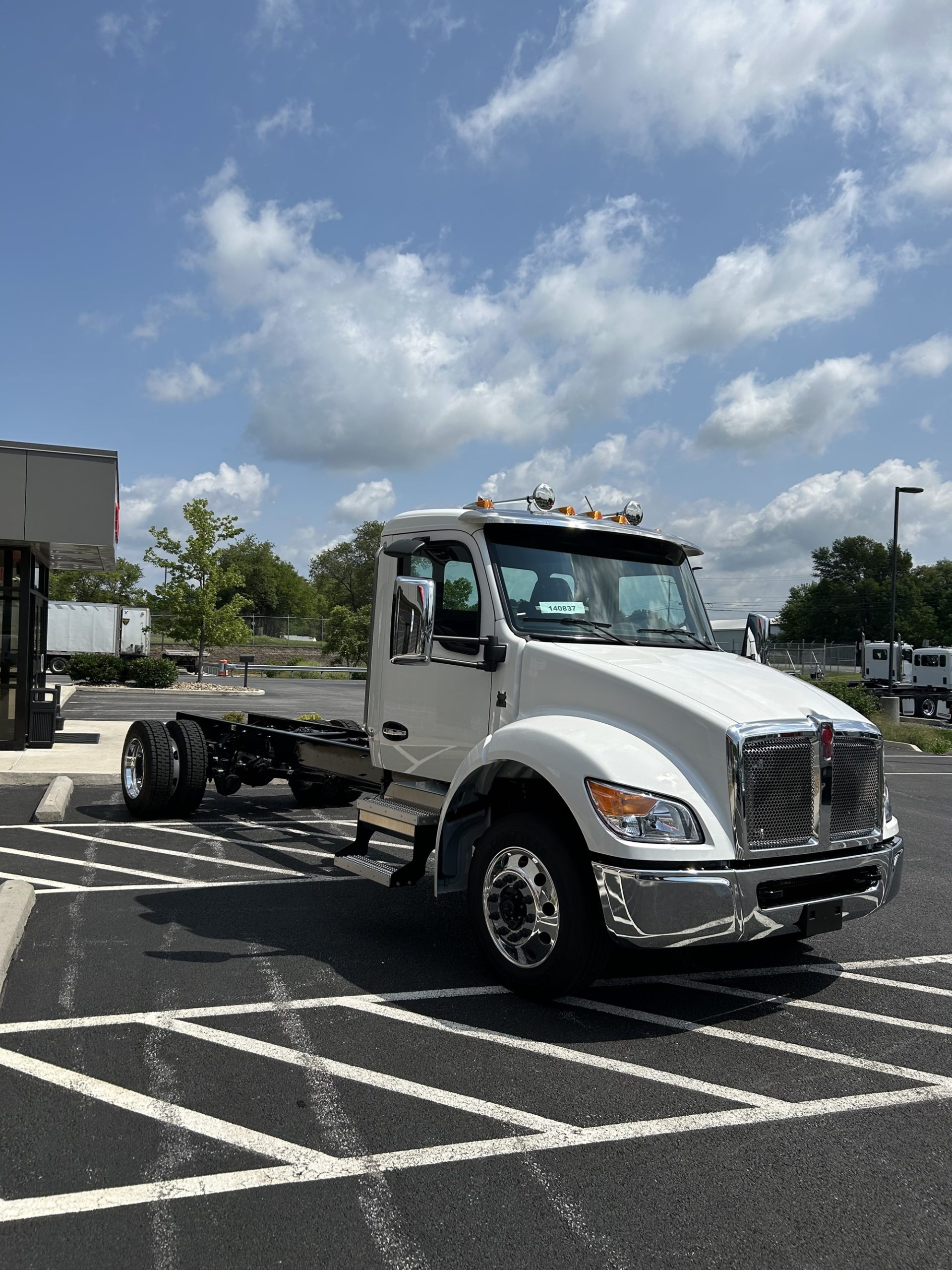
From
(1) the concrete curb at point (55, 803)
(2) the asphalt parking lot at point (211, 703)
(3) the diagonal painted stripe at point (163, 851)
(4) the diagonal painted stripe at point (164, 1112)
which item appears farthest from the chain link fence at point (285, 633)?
(4) the diagonal painted stripe at point (164, 1112)

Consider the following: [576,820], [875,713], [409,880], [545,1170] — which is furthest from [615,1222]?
[875,713]

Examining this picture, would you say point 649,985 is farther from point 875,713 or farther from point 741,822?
point 875,713

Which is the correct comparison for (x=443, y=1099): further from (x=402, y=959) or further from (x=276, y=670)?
(x=276, y=670)

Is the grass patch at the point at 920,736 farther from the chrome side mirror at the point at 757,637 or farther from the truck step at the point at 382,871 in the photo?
the truck step at the point at 382,871

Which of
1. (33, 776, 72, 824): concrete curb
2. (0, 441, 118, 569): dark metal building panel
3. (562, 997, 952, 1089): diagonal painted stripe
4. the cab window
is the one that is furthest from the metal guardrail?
(562, 997, 952, 1089): diagonal painted stripe

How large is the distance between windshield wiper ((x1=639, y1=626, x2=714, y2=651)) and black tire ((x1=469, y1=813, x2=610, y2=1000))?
5.05 ft

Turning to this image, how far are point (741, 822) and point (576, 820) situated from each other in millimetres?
758

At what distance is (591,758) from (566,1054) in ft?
→ 4.29

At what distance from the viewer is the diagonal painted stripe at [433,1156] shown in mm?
3281

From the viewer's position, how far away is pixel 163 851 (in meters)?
8.76

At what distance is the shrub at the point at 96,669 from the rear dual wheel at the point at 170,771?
28844mm

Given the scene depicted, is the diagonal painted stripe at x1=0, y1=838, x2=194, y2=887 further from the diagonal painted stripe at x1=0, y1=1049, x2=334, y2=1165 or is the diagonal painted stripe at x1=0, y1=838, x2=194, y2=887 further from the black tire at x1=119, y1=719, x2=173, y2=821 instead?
the diagonal painted stripe at x1=0, y1=1049, x2=334, y2=1165

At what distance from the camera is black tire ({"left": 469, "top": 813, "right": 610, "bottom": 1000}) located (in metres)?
4.82

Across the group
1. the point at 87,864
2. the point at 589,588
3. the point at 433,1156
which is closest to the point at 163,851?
the point at 87,864
